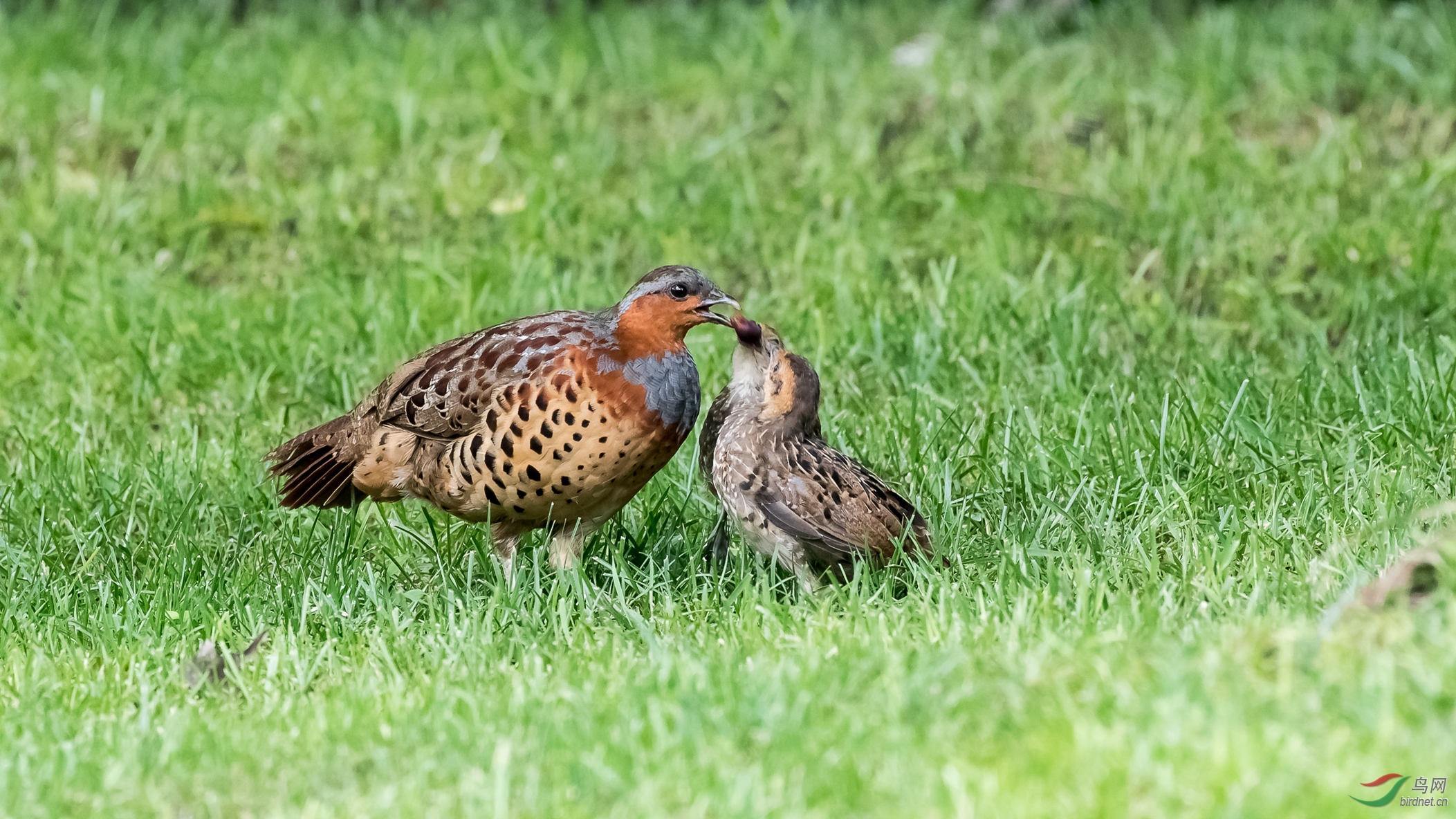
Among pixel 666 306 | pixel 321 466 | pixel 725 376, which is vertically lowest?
pixel 725 376

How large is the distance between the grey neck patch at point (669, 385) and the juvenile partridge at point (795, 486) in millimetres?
131

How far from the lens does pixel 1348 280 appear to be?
718 centimetres

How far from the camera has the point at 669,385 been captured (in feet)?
16.5

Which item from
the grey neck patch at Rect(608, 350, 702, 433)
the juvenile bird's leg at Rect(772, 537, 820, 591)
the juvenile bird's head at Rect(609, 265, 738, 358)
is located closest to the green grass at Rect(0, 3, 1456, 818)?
the juvenile bird's leg at Rect(772, 537, 820, 591)

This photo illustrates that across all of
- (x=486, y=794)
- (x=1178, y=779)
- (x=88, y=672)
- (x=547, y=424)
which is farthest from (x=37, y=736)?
(x=1178, y=779)

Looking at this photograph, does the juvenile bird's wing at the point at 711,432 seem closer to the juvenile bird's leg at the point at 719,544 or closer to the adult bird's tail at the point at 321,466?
the juvenile bird's leg at the point at 719,544

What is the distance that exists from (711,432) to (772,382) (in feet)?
1.01

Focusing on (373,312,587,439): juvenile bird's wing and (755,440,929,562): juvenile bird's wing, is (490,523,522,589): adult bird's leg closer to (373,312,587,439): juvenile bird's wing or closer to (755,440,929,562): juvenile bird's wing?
(373,312,587,439): juvenile bird's wing

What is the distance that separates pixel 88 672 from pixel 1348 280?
5.16 meters

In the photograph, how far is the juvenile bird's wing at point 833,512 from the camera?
15.7 ft

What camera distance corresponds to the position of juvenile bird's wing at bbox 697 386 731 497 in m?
5.27

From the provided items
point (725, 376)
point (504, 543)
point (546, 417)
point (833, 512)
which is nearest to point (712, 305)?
point (546, 417)

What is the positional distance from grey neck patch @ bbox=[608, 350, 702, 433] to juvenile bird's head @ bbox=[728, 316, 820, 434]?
0.18m

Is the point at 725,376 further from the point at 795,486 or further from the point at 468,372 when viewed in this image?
the point at 795,486
